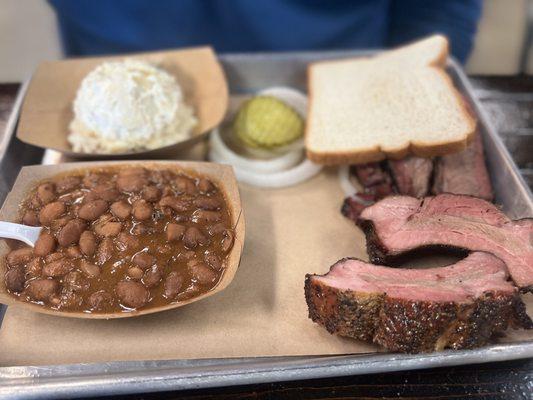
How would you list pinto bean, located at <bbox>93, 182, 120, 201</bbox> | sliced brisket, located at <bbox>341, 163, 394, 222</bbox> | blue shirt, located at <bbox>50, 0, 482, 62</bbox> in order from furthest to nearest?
1. blue shirt, located at <bbox>50, 0, 482, 62</bbox>
2. sliced brisket, located at <bbox>341, 163, 394, 222</bbox>
3. pinto bean, located at <bbox>93, 182, 120, 201</bbox>

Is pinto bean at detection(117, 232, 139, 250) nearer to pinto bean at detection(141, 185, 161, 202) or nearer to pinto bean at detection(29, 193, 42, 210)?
pinto bean at detection(141, 185, 161, 202)

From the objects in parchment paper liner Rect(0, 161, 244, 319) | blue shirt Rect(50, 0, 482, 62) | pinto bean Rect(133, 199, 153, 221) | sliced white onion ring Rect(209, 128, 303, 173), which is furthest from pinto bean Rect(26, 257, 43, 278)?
blue shirt Rect(50, 0, 482, 62)

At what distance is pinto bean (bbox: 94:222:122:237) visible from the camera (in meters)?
2.13

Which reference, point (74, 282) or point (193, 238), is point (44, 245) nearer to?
point (74, 282)

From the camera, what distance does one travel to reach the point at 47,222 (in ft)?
7.22

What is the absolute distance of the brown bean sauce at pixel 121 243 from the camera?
78.6 inches

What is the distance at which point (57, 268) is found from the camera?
2021mm

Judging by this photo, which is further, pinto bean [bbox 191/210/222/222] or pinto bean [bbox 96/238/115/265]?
pinto bean [bbox 191/210/222/222]

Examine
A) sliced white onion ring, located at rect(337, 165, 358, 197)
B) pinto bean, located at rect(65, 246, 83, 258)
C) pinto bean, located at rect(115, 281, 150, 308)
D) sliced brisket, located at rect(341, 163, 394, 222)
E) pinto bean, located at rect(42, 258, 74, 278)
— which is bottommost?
sliced white onion ring, located at rect(337, 165, 358, 197)

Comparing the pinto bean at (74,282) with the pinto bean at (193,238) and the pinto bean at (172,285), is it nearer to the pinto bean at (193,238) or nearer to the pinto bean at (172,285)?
the pinto bean at (172,285)

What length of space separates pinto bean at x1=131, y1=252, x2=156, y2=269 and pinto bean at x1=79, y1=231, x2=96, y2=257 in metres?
0.17

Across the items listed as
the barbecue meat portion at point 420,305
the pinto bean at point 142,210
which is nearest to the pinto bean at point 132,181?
the pinto bean at point 142,210

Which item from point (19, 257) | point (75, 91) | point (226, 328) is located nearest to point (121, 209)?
point (19, 257)

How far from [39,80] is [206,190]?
4.53ft
